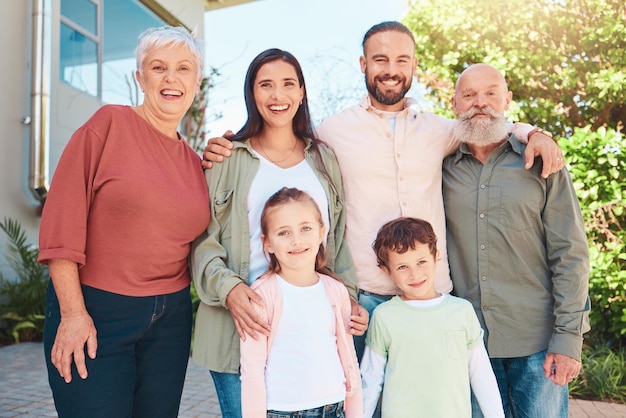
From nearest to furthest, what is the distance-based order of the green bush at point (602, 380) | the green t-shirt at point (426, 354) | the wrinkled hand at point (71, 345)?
the wrinkled hand at point (71, 345), the green t-shirt at point (426, 354), the green bush at point (602, 380)

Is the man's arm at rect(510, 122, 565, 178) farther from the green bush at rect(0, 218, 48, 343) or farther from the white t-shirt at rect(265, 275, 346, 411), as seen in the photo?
the green bush at rect(0, 218, 48, 343)

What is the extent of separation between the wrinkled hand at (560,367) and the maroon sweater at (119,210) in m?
1.65

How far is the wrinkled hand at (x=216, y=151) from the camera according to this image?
96.0 inches

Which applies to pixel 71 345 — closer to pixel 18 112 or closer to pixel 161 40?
pixel 161 40

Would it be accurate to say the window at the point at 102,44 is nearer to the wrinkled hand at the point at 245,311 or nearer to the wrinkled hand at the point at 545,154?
the wrinkled hand at the point at 245,311

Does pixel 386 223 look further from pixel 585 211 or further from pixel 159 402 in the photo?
pixel 585 211

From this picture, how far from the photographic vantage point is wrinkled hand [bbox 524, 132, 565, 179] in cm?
248

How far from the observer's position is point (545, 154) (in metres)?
2.49

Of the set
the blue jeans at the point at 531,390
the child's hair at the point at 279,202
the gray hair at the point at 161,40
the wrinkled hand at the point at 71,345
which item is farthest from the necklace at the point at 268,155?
the blue jeans at the point at 531,390

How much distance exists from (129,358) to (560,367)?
1.81 metres

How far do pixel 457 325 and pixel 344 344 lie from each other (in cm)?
54

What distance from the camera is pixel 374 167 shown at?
8.84ft

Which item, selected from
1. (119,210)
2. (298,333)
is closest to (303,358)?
(298,333)

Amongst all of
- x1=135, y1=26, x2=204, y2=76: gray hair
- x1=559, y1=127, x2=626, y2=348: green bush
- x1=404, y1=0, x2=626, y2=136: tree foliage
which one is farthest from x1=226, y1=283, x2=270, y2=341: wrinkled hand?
x1=404, y1=0, x2=626, y2=136: tree foliage
